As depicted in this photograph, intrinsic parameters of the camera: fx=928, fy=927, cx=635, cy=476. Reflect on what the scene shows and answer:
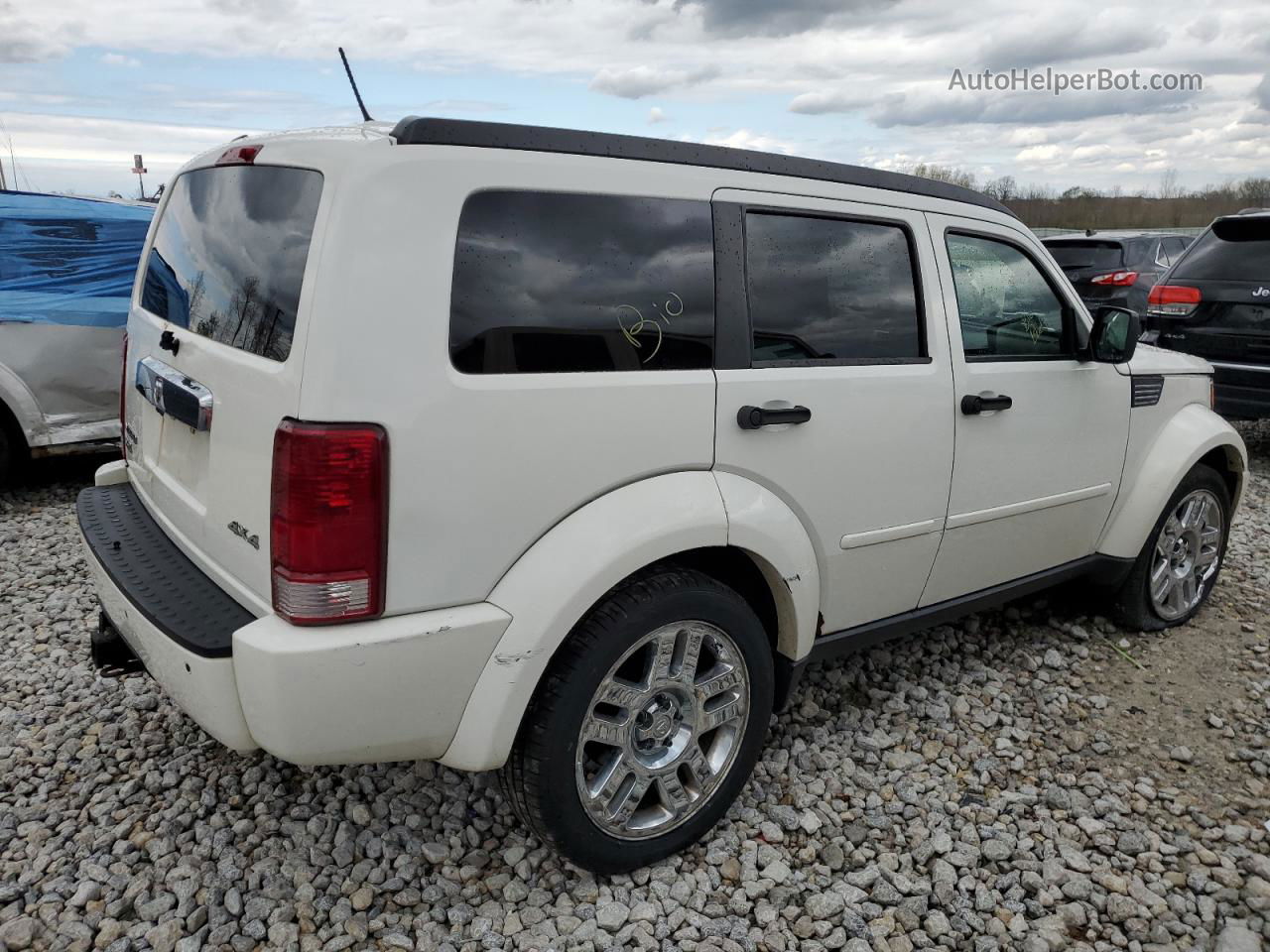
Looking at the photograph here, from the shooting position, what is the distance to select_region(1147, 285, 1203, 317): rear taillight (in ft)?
22.6

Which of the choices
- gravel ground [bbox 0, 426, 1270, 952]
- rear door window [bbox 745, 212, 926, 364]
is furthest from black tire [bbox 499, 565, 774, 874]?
rear door window [bbox 745, 212, 926, 364]

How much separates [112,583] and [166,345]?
2.17 feet

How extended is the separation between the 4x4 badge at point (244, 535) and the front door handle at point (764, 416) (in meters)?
1.22

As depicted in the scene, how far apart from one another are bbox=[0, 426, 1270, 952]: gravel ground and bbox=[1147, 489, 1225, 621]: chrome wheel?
485 millimetres

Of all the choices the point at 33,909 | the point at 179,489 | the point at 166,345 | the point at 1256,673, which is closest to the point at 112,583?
the point at 179,489

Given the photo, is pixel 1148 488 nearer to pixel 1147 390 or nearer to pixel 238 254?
pixel 1147 390

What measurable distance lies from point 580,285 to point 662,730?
121 centimetres

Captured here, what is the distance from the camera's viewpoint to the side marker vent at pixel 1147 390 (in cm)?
367

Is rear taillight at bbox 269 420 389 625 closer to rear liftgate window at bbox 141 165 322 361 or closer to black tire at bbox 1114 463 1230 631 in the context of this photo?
rear liftgate window at bbox 141 165 322 361

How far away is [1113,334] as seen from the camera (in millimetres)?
3402

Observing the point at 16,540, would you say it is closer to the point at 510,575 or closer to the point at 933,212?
the point at 510,575

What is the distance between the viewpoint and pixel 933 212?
3.07 metres

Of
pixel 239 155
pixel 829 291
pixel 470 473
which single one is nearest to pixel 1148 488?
pixel 829 291

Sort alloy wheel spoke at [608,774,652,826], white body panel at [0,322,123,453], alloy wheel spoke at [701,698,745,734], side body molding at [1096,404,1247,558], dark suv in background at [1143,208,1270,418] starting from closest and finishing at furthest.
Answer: alloy wheel spoke at [608,774,652,826] → alloy wheel spoke at [701,698,745,734] → side body molding at [1096,404,1247,558] → white body panel at [0,322,123,453] → dark suv in background at [1143,208,1270,418]
